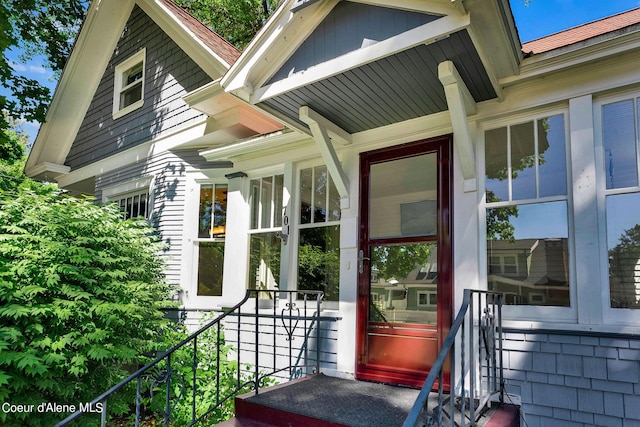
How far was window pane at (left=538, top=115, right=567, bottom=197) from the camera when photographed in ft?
9.89

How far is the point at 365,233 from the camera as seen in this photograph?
3854 mm

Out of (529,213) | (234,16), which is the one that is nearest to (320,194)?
(529,213)

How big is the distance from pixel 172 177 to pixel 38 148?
4315 millimetres

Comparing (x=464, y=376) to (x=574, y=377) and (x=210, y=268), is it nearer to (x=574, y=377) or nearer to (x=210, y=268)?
(x=574, y=377)

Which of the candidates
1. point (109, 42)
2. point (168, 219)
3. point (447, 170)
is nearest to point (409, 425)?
point (447, 170)

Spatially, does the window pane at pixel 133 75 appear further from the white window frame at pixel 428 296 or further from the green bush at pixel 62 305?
the white window frame at pixel 428 296

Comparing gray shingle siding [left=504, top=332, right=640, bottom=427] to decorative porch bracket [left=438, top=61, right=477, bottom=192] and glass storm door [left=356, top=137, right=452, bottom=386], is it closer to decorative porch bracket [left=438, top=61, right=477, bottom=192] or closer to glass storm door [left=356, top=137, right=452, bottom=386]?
glass storm door [left=356, top=137, right=452, bottom=386]

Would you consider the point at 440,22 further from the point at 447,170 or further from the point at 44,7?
the point at 44,7

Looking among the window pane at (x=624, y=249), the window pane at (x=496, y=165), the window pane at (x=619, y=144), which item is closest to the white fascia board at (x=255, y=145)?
the window pane at (x=496, y=165)

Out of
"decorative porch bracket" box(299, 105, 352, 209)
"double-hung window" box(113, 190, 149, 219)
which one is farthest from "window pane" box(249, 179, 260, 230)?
"double-hung window" box(113, 190, 149, 219)

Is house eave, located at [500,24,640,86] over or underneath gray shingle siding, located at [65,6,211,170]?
underneath

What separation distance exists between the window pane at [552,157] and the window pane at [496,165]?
0.24 m

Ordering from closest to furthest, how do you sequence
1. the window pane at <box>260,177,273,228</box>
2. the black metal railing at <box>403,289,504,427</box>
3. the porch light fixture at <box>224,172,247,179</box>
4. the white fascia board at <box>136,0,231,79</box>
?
the black metal railing at <box>403,289,504,427</box> → the window pane at <box>260,177,273,228</box> → the porch light fixture at <box>224,172,247,179</box> → the white fascia board at <box>136,0,231,79</box>

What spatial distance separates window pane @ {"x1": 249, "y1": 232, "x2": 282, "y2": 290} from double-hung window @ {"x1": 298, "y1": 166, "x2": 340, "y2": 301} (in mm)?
375
